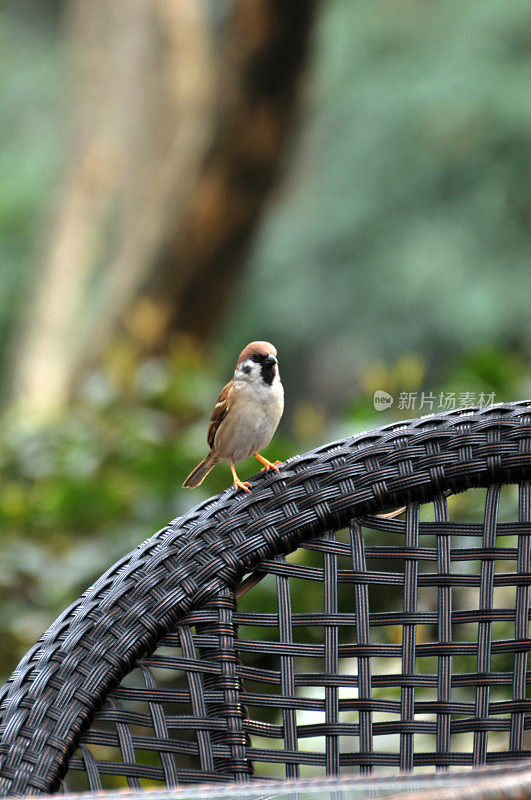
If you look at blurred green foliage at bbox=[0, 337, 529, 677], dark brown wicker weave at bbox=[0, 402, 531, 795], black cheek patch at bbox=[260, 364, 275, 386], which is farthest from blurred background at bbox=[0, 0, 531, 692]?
dark brown wicker weave at bbox=[0, 402, 531, 795]

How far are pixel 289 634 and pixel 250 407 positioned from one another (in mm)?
428

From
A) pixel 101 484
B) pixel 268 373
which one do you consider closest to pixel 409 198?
pixel 101 484

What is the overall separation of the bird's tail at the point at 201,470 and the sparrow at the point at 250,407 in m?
0.04

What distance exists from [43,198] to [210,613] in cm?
740

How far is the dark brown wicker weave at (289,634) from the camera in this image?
89 centimetres

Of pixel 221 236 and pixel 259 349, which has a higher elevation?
pixel 221 236

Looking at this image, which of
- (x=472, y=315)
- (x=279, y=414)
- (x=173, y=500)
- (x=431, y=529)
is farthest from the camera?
(x=472, y=315)

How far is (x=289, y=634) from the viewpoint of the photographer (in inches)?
37.0

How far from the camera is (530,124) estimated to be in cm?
671

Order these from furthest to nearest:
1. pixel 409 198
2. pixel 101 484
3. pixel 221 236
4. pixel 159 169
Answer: pixel 409 198, pixel 159 169, pixel 221 236, pixel 101 484

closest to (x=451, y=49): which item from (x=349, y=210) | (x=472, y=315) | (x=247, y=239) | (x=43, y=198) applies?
(x=349, y=210)

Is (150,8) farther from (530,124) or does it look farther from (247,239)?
(530,124)

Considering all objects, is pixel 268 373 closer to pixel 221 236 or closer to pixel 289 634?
pixel 289 634

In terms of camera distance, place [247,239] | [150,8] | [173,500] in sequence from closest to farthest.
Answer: [173,500] < [247,239] < [150,8]
